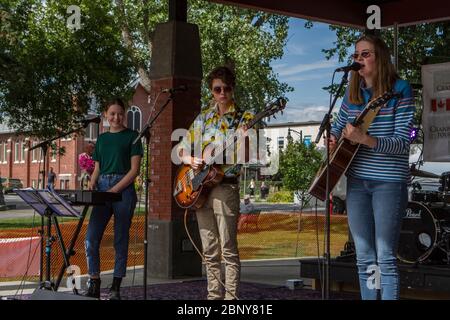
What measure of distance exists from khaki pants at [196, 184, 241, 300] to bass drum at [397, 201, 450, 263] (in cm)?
269

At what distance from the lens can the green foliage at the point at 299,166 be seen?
2348 cm

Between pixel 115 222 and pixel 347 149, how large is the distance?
10.2 ft

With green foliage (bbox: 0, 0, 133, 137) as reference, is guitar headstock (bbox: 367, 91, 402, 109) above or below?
below

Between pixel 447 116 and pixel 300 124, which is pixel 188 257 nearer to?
pixel 447 116

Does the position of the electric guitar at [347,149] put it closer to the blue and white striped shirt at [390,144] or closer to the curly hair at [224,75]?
the blue and white striped shirt at [390,144]

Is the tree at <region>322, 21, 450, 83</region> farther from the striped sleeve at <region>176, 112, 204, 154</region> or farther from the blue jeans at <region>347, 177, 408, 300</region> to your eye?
the blue jeans at <region>347, 177, 408, 300</region>

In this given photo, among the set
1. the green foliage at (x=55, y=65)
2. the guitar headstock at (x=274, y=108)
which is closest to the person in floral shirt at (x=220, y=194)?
the guitar headstock at (x=274, y=108)

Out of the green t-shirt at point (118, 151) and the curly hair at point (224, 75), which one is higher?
the curly hair at point (224, 75)

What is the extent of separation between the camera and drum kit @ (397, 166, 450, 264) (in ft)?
24.9

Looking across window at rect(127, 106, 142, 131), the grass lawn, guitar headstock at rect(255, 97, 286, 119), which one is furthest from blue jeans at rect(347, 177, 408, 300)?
window at rect(127, 106, 142, 131)

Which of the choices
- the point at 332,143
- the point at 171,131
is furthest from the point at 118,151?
the point at 332,143

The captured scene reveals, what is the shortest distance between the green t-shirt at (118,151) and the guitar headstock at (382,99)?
9.60 feet

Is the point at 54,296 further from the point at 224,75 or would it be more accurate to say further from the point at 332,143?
the point at 332,143
